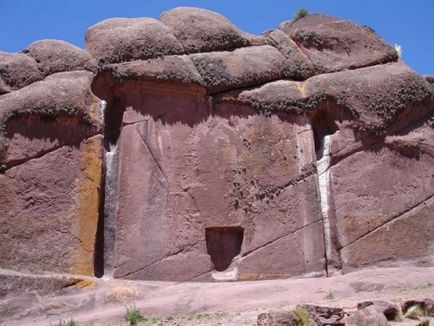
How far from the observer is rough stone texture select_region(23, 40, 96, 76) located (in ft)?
51.9

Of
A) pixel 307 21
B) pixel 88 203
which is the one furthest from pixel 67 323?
pixel 307 21

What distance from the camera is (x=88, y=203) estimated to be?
14656 mm

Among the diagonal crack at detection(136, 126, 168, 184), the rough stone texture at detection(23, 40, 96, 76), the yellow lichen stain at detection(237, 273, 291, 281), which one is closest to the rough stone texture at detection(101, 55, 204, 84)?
the rough stone texture at detection(23, 40, 96, 76)

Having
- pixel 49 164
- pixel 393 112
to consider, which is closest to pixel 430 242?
pixel 393 112

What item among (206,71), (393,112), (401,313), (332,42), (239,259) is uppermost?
(332,42)

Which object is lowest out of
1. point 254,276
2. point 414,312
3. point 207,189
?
point 414,312

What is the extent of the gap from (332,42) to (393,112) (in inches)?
111

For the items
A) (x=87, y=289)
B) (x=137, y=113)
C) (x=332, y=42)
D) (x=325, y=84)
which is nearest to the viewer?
(x=87, y=289)

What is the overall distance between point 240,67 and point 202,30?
1456 millimetres

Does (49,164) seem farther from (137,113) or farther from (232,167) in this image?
(232,167)

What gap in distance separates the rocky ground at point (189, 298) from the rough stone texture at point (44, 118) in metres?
3.35

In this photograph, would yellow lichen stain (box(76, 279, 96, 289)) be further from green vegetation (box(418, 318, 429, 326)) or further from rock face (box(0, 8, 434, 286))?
green vegetation (box(418, 318, 429, 326))

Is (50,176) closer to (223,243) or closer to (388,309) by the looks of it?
(223,243)

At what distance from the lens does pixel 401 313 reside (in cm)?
1070
